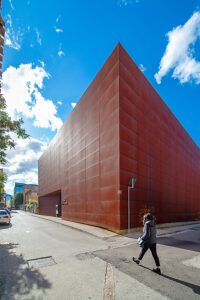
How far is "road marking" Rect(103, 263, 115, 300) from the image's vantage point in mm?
5406

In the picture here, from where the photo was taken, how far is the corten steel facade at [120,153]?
1806cm

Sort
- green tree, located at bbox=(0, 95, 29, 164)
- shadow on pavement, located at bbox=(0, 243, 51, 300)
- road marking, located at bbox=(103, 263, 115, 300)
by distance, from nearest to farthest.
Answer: road marking, located at bbox=(103, 263, 115, 300) < shadow on pavement, located at bbox=(0, 243, 51, 300) < green tree, located at bbox=(0, 95, 29, 164)

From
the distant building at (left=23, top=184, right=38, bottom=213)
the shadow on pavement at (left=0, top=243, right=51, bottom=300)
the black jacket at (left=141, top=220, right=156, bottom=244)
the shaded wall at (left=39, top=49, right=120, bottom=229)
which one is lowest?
the distant building at (left=23, top=184, right=38, bottom=213)

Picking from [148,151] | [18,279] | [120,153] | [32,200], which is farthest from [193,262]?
[32,200]

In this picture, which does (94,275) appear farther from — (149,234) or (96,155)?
(96,155)

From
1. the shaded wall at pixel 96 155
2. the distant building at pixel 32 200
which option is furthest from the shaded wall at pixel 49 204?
the shaded wall at pixel 96 155

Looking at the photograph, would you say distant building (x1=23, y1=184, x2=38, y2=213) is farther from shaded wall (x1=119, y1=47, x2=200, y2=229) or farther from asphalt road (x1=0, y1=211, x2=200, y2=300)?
asphalt road (x1=0, y1=211, x2=200, y2=300)

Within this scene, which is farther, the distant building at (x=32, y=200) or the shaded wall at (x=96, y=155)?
the distant building at (x=32, y=200)

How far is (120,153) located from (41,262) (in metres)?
10.1

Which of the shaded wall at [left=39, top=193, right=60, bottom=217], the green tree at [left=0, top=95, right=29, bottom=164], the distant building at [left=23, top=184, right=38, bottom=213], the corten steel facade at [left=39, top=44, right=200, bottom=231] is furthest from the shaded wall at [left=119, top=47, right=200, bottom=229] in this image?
the distant building at [left=23, top=184, right=38, bottom=213]

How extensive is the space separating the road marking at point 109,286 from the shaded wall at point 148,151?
9965 millimetres

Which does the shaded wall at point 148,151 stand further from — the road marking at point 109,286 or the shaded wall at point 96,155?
the road marking at point 109,286

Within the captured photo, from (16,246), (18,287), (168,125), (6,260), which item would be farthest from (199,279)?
(168,125)

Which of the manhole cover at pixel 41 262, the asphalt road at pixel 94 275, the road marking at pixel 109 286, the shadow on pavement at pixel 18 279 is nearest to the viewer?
the road marking at pixel 109 286
